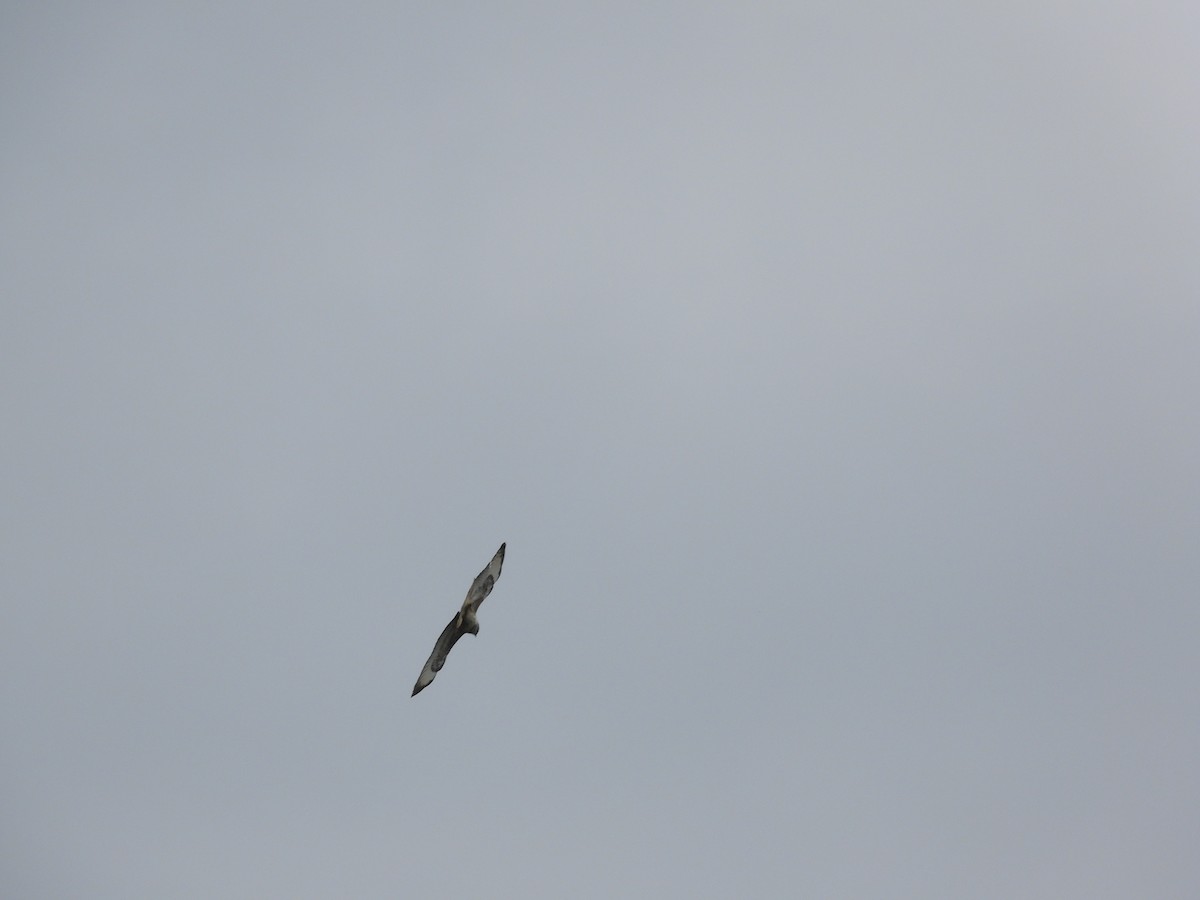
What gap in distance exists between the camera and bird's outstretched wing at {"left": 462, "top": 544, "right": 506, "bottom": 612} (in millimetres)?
33562

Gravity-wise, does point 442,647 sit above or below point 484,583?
below

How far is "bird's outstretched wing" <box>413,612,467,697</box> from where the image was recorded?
3322cm

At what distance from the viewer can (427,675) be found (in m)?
33.3

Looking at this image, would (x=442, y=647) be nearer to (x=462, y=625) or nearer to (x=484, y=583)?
(x=462, y=625)

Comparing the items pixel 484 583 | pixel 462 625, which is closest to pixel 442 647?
pixel 462 625

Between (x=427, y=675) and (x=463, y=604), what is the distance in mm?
2806

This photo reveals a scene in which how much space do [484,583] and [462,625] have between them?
5.46 ft

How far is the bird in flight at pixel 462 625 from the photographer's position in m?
33.2

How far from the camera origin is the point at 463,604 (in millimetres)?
33312

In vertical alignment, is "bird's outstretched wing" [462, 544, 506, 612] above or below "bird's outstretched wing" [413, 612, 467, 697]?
above

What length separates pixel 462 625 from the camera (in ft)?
109

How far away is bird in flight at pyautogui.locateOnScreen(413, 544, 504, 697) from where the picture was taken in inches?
1308

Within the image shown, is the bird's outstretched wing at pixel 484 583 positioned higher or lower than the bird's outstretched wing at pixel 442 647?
higher

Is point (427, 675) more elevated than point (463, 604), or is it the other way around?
point (463, 604)
